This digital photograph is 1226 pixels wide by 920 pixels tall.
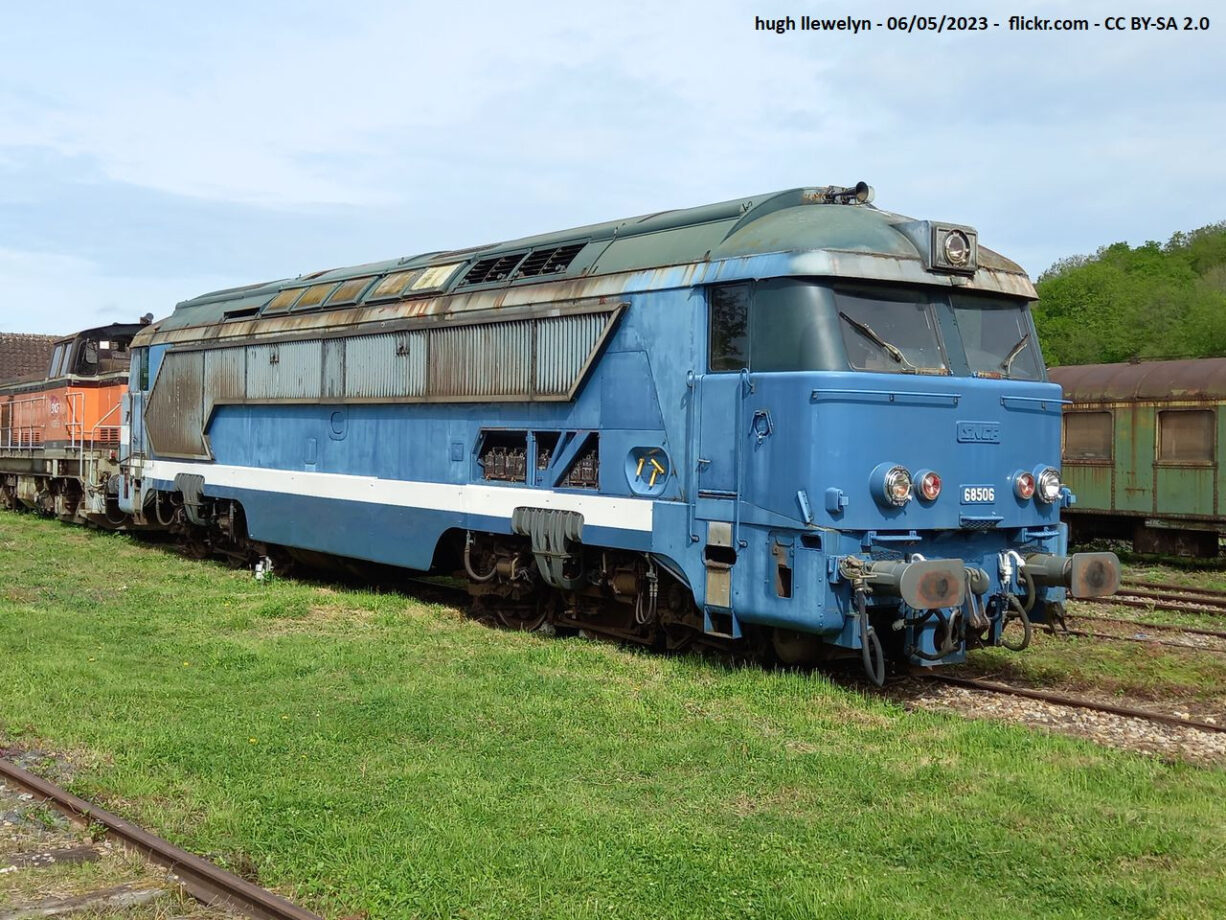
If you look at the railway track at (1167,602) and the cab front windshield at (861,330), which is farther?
the railway track at (1167,602)

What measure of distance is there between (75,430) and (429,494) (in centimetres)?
1322

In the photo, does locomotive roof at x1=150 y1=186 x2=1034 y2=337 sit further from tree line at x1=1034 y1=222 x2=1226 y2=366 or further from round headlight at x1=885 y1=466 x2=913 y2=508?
tree line at x1=1034 y1=222 x2=1226 y2=366

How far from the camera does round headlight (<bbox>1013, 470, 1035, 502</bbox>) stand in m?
9.02

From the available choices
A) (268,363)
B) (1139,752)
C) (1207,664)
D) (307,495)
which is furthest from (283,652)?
(1207,664)

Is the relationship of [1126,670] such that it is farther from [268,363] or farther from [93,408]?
[93,408]

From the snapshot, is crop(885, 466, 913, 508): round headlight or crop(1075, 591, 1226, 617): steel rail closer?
crop(885, 466, 913, 508): round headlight

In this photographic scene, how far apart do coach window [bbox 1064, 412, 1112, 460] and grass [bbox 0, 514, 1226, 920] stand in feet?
39.5

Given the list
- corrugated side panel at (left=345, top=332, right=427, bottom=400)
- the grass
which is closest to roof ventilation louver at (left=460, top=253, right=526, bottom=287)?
corrugated side panel at (left=345, top=332, right=427, bottom=400)

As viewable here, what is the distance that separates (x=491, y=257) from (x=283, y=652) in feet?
14.6

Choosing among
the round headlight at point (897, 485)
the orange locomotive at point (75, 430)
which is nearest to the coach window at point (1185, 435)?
the round headlight at point (897, 485)

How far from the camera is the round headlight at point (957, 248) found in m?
8.84

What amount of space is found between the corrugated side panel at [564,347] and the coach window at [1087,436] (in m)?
11.9

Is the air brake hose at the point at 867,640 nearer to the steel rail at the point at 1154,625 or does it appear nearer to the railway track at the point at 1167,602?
the steel rail at the point at 1154,625

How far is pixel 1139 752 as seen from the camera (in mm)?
7246
